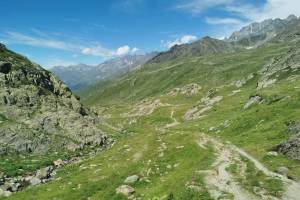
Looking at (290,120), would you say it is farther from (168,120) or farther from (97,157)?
(168,120)

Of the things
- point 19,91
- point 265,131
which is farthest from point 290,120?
point 19,91

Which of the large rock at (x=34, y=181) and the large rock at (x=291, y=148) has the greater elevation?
the large rock at (x=291, y=148)

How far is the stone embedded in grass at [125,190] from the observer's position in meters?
50.6

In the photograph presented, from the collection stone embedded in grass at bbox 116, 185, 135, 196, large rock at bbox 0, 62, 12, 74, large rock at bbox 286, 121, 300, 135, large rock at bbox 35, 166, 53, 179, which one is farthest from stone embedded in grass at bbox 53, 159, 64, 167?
large rock at bbox 286, 121, 300, 135

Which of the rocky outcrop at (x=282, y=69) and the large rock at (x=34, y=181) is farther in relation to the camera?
the rocky outcrop at (x=282, y=69)

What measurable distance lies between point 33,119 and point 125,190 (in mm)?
45552

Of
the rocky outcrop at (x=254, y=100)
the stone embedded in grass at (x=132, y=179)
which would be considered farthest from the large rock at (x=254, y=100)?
the stone embedded in grass at (x=132, y=179)

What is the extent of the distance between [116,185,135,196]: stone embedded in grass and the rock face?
32087mm

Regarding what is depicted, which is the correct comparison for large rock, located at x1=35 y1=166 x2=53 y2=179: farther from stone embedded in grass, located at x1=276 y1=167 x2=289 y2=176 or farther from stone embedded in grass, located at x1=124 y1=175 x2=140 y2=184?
stone embedded in grass, located at x1=276 y1=167 x2=289 y2=176

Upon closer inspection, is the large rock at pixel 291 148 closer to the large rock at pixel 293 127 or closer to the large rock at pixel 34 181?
the large rock at pixel 293 127

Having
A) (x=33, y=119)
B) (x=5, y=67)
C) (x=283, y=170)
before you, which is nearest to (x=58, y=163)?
(x=33, y=119)

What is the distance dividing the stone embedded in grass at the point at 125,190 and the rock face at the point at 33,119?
105 feet

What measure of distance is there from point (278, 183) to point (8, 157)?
4785 cm

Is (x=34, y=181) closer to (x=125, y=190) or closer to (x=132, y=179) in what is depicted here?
(x=132, y=179)
